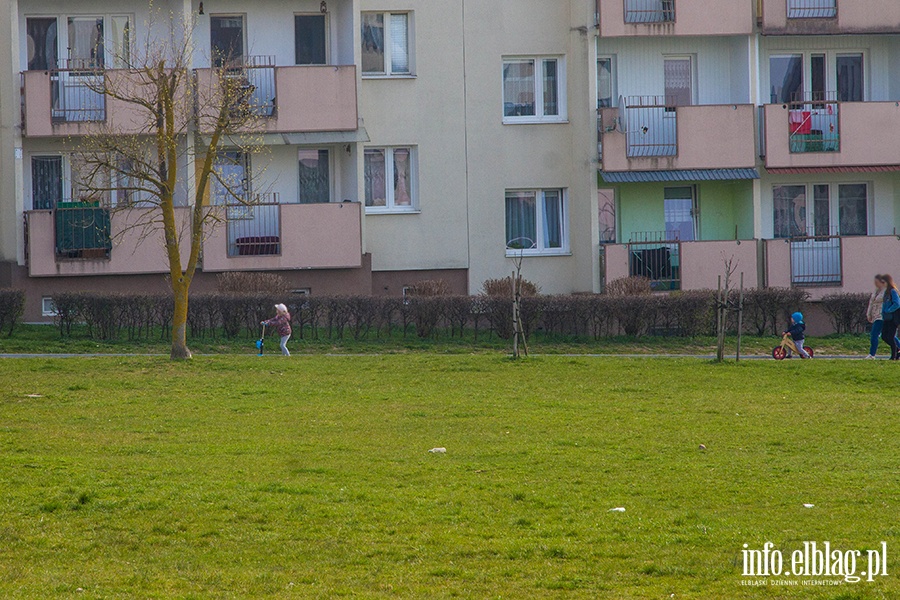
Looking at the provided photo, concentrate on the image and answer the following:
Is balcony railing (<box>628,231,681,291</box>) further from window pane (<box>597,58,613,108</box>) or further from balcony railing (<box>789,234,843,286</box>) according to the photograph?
window pane (<box>597,58,613,108</box>)

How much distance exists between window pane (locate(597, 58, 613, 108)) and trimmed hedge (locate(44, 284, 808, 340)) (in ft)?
21.3

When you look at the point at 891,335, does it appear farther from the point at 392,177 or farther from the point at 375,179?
the point at 375,179

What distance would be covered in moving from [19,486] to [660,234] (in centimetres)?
2213

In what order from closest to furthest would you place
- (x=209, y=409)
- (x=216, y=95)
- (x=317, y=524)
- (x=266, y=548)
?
(x=266, y=548) < (x=317, y=524) < (x=209, y=409) < (x=216, y=95)

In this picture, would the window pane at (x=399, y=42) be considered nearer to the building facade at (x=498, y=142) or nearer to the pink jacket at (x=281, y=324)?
the building facade at (x=498, y=142)

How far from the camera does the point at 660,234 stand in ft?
98.3

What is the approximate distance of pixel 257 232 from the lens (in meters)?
27.3

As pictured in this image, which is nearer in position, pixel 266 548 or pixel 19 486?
pixel 266 548

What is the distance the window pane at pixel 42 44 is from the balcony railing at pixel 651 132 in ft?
43.6

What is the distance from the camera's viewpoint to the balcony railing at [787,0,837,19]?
28.7 m

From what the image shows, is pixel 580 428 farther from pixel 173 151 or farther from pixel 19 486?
pixel 173 151

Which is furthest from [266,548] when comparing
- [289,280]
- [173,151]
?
[289,280]

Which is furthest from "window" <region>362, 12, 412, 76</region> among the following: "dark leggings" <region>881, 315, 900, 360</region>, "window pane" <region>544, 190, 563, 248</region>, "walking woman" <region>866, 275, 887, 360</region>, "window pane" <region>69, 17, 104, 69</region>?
"dark leggings" <region>881, 315, 900, 360</region>

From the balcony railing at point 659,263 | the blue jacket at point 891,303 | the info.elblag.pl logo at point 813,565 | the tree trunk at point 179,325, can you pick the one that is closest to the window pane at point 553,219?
the balcony railing at point 659,263
